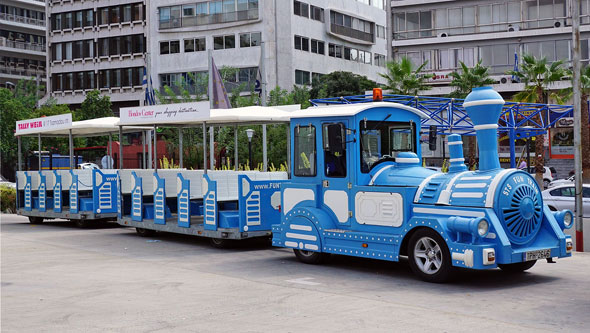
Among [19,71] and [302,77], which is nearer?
[302,77]

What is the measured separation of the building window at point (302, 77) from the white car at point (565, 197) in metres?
36.3

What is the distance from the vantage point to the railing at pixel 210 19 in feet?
179

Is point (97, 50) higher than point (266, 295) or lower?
higher

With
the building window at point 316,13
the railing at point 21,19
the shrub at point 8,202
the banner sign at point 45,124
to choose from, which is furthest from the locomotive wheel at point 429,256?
the railing at point 21,19

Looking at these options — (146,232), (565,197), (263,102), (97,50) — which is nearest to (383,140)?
(146,232)

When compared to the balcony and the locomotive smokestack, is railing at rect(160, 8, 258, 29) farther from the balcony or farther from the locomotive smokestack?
the locomotive smokestack

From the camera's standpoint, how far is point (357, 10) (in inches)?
2504

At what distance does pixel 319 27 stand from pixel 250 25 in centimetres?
677

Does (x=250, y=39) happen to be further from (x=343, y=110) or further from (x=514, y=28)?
(x=343, y=110)

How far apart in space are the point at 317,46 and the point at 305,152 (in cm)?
4758

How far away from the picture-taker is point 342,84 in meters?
55.2

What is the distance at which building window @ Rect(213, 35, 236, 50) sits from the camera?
55.3 m

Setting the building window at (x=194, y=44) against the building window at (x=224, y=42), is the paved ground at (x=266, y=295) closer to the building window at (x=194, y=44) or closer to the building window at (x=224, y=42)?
the building window at (x=224, y=42)

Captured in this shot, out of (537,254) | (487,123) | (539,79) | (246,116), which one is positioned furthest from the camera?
A: (539,79)
